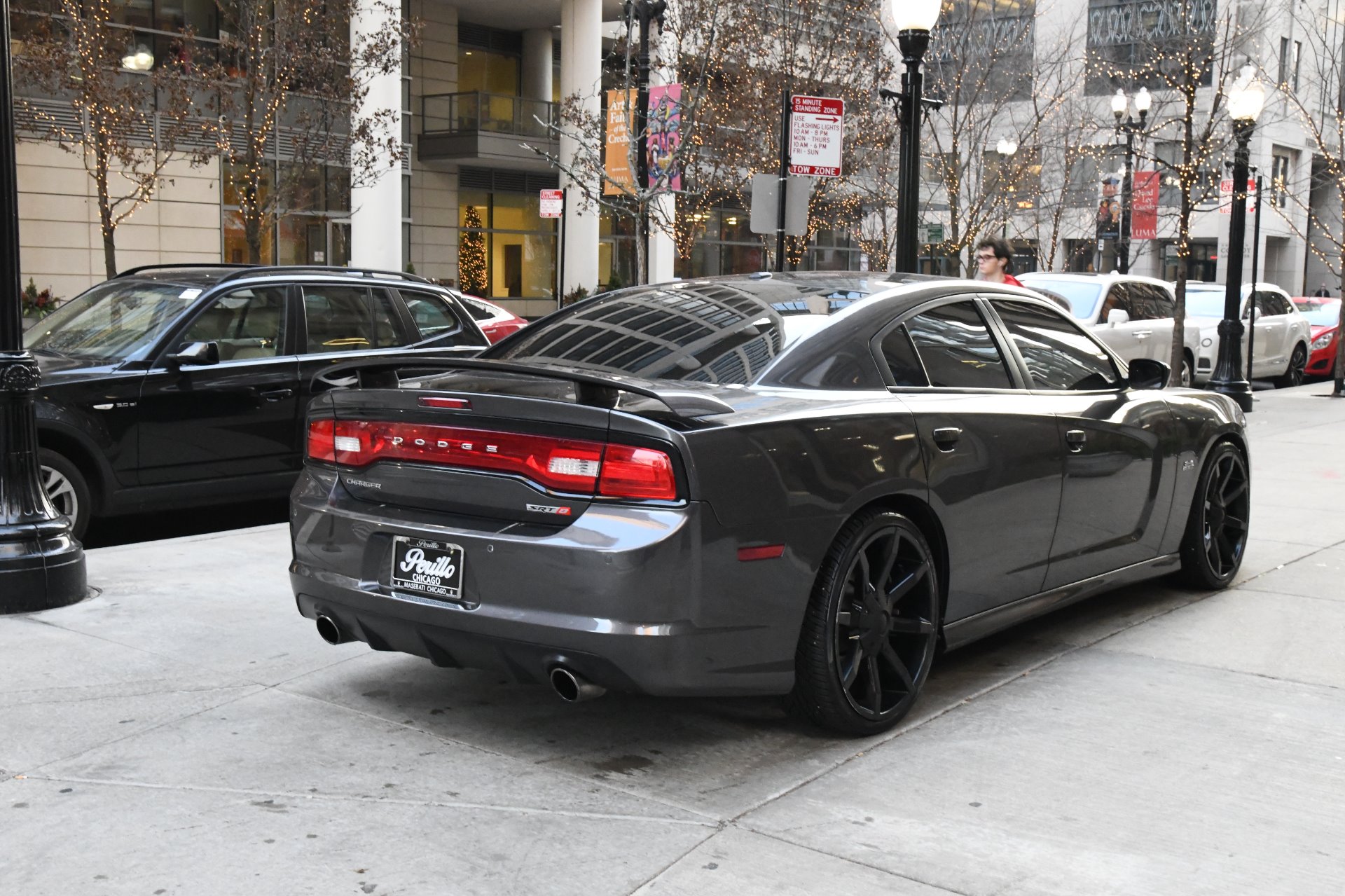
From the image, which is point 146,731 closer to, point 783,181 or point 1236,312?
point 783,181

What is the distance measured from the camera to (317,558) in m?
4.80

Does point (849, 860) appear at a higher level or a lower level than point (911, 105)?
lower

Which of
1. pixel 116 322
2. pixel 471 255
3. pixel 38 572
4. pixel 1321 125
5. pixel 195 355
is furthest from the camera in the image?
pixel 471 255

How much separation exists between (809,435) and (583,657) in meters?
1.01

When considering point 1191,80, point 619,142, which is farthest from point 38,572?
point 1191,80

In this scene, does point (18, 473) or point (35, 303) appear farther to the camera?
point (35, 303)

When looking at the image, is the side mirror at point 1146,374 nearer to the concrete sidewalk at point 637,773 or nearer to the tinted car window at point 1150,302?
the concrete sidewalk at point 637,773

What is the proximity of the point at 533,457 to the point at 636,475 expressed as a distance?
0.35 m

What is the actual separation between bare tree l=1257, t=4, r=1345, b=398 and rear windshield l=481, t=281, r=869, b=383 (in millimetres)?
15764

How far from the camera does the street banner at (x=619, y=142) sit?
62.0 ft

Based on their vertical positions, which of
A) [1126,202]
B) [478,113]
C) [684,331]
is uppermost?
[478,113]

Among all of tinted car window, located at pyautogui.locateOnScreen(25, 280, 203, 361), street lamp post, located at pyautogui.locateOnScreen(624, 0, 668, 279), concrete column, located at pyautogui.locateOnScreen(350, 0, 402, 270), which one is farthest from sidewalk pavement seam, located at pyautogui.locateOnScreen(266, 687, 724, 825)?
concrete column, located at pyautogui.locateOnScreen(350, 0, 402, 270)

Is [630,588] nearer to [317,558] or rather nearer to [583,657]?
[583,657]

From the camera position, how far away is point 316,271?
368 inches
